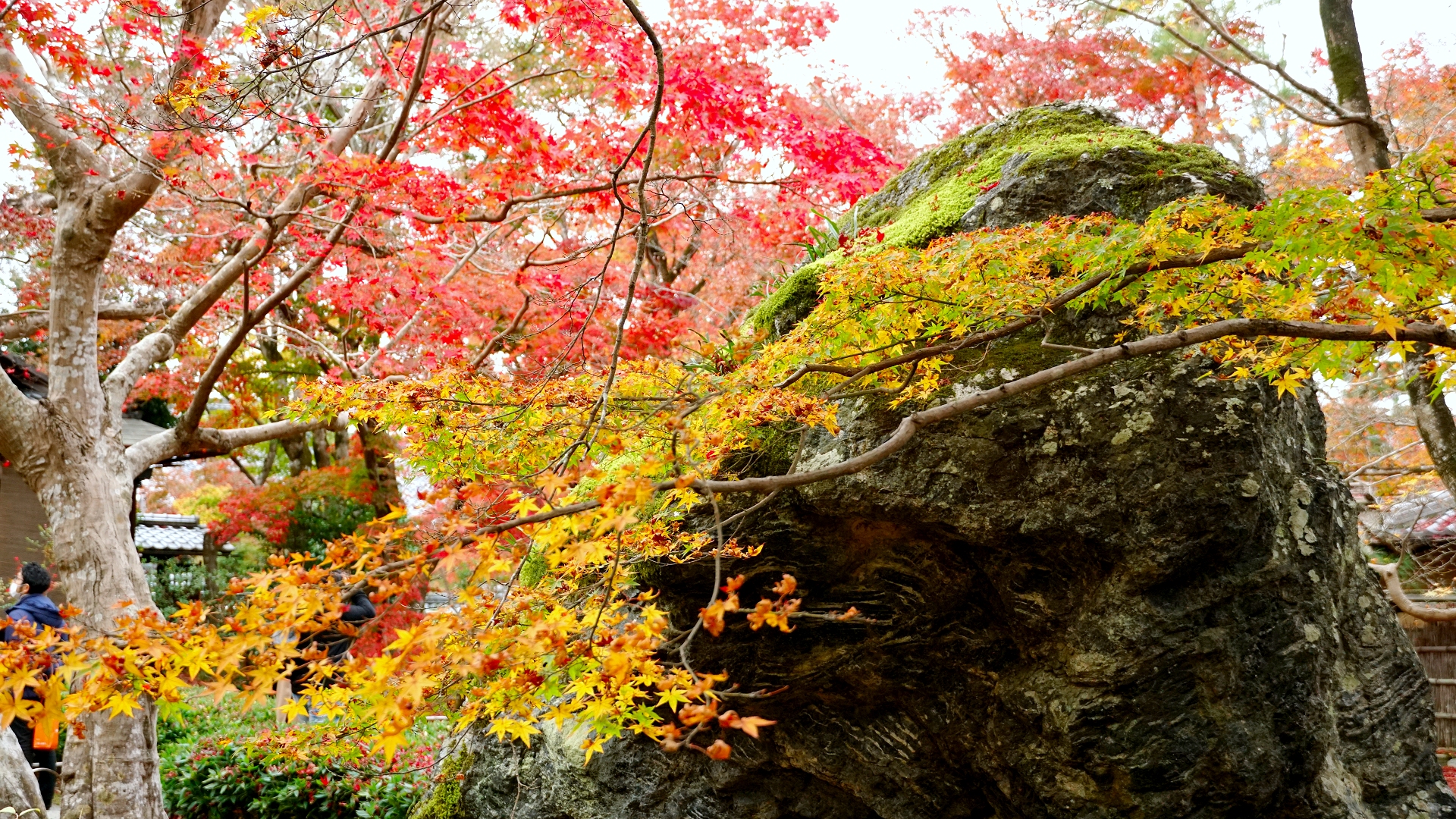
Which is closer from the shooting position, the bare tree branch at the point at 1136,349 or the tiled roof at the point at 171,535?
the bare tree branch at the point at 1136,349

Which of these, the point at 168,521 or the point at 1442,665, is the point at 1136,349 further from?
the point at 168,521

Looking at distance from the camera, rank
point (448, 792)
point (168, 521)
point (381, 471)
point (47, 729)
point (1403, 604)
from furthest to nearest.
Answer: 1. point (168, 521)
2. point (381, 471)
3. point (1403, 604)
4. point (448, 792)
5. point (47, 729)

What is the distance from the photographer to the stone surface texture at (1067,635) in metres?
3.86

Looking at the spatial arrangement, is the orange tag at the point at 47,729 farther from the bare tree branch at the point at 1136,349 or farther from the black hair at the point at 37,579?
the black hair at the point at 37,579

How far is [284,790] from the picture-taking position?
6.00 metres

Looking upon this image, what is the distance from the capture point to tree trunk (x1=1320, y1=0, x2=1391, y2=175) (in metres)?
6.74

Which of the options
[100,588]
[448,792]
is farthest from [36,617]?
[448,792]

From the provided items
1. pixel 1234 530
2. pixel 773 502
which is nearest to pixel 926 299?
pixel 773 502

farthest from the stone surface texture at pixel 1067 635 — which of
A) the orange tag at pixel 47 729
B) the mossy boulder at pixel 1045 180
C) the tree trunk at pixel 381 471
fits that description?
the tree trunk at pixel 381 471

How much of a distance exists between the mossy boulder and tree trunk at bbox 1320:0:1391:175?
9.27 ft

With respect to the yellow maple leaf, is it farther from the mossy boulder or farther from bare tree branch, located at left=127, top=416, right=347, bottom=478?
bare tree branch, located at left=127, top=416, right=347, bottom=478

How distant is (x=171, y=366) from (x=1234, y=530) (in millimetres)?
12830

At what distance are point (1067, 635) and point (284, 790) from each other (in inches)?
204

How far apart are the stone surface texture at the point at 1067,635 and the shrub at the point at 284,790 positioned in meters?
1.80
